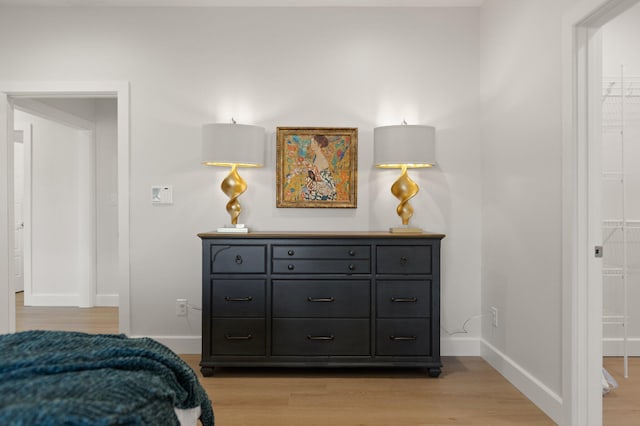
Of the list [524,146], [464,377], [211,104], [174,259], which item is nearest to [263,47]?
[211,104]

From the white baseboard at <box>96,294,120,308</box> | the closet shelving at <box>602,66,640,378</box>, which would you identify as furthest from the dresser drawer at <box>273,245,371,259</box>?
the white baseboard at <box>96,294,120,308</box>

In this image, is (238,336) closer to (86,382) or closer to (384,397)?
(384,397)

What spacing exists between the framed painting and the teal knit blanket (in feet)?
6.54

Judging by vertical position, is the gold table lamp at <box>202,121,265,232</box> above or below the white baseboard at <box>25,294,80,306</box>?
above

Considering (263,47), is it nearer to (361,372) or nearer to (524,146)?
(524,146)

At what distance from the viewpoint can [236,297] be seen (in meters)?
2.96

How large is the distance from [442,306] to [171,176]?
2.30 metres

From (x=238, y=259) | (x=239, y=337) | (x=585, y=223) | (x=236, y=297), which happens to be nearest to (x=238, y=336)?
(x=239, y=337)

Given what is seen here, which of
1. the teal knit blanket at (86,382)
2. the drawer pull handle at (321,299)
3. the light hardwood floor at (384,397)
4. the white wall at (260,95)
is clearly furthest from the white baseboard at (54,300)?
the teal knit blanket at (86,382)

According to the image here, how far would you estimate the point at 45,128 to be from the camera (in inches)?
207

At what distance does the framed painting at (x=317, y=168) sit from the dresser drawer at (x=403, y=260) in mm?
577

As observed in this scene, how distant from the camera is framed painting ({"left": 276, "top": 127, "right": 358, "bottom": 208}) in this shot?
341 cm

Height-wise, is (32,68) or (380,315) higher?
(32,68)

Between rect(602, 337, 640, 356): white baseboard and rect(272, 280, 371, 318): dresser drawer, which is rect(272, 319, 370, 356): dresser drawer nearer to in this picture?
rect(272, 280, 371, 318): dresser drawer
